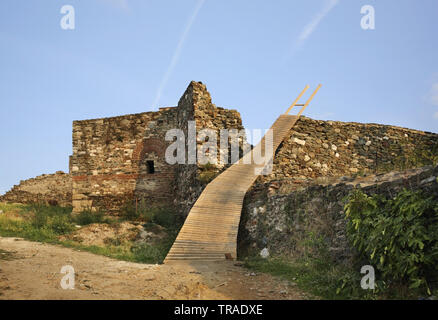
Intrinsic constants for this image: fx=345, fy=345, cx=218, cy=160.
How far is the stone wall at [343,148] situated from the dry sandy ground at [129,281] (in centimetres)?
477

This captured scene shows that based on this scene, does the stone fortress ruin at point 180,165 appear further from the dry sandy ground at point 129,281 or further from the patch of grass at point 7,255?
the patch of grass at point 7,255

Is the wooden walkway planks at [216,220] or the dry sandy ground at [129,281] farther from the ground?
the wooden walkway planks at [216,220]

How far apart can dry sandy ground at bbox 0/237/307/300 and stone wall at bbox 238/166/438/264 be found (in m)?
1.02

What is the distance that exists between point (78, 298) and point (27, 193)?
15452mm

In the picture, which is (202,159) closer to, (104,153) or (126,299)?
(104,153)

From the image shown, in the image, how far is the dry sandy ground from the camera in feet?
15.1

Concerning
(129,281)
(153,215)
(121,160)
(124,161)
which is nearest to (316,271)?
(129,281)

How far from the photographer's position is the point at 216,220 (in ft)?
26.0

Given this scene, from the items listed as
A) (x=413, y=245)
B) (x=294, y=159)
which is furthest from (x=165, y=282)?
(x=294, y=159)

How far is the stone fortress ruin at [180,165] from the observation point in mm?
11289

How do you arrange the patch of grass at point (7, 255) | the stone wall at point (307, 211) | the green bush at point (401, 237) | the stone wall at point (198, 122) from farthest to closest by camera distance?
1. the stone wall at point (198, 122)
2. the patch of grass at point (7, 255)
3. the stone wall at point (307, 211)
4. the green bush at point (401, 237)

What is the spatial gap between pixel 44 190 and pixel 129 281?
47.7 feet

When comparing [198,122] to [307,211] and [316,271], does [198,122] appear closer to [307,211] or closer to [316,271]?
[307,211]

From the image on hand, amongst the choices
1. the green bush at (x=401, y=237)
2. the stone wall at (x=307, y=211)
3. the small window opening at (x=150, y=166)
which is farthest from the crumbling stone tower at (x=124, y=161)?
the green bush at (x=401, y=237)
